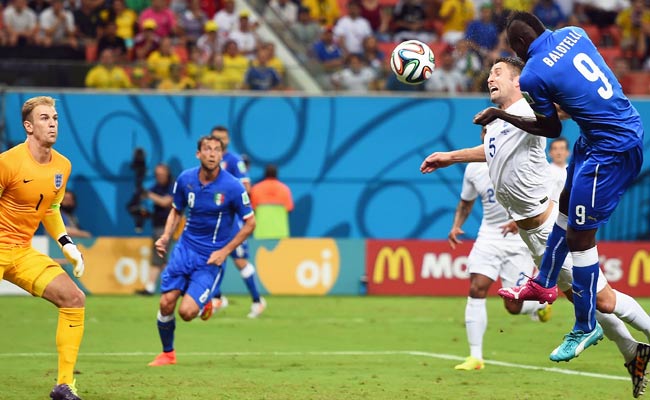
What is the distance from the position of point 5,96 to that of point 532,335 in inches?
480

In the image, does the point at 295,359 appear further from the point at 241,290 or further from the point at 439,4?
the point at 439,4

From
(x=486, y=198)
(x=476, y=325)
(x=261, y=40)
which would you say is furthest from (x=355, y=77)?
(x=476, y=325)

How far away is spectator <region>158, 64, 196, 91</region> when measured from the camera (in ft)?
76.7

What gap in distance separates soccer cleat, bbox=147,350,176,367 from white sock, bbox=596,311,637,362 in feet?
16.5

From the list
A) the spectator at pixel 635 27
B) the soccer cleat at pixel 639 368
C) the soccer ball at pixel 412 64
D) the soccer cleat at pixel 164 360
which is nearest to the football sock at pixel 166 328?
the soccer cleat at pixel 164 360

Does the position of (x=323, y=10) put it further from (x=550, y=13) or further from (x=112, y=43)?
(x=112, y=43)

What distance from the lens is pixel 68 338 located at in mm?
9773

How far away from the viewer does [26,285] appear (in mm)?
9867

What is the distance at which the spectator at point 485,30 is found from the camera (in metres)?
21.3

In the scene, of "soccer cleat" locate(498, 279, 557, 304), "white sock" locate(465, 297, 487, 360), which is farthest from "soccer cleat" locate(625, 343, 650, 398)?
"white sock" locate(465, 297, 487, 360)

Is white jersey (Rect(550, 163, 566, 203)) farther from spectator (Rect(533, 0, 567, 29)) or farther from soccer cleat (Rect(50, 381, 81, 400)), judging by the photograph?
spectator (Rect(533, 0, 567, 29))

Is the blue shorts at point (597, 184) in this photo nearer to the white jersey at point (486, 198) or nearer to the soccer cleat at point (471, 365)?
the soccer cleat at point (471, 365)

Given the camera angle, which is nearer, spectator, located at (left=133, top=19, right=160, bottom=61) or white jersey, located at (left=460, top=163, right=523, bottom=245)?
white jersey, located at (left=460, top=163, right=523, bottom=245)

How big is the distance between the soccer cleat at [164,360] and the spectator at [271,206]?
959 centimetres
